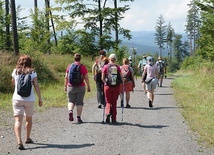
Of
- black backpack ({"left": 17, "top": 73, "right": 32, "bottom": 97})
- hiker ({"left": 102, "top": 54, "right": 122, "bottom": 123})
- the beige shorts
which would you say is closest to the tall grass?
hiker ({"left": 102, "top": 54, "right": 122, "bottom": 123})

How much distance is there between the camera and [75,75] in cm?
1030

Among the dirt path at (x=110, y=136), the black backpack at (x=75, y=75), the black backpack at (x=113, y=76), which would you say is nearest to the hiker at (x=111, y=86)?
the black backpack at (x=113, y=76)

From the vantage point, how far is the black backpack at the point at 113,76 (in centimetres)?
1045

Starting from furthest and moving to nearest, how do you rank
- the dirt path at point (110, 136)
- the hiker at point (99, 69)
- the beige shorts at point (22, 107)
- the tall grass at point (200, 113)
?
1. the hiker at point (99, 69)
2. the tall grass at point (200, 113)
3. the beige shorts at point (22, 107)
4. the dirt path at point (110, 136)

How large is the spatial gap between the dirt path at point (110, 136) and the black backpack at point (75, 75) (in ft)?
4.03

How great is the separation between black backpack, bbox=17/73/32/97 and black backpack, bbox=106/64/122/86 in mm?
3134

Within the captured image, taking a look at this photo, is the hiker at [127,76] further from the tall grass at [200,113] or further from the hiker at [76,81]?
the hiker at [76,81]

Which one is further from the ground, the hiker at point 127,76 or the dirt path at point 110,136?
the hiker at point 127,76

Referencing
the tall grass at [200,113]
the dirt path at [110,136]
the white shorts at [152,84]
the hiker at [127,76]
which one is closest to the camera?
the dirt path at [110,136]

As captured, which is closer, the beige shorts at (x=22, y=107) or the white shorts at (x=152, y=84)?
the beige shorts at (x=22, y=107)

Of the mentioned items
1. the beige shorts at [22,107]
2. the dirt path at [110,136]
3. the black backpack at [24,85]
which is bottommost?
the dirt path at [110,136]

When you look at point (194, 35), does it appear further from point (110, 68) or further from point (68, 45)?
point (110, 68)

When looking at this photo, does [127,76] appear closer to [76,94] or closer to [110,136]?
[76,94]

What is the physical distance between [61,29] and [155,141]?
26242mm
